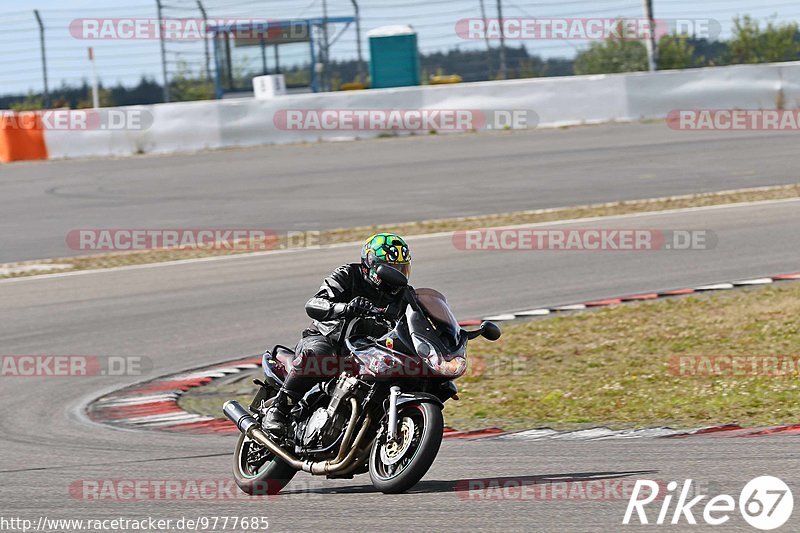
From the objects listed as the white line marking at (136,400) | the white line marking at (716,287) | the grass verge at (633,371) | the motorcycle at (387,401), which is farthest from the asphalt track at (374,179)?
the motorcycle at (387,401)

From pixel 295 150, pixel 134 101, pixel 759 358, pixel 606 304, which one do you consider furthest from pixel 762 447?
pixel 134 101

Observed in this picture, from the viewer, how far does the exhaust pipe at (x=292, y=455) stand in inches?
253

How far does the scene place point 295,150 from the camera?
25500 mm

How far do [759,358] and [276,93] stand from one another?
77.5 ft

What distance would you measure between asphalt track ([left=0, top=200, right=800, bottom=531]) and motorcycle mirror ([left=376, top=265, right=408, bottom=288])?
1.08 meters

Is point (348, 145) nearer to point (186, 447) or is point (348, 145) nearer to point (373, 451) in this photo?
point (186, 447)

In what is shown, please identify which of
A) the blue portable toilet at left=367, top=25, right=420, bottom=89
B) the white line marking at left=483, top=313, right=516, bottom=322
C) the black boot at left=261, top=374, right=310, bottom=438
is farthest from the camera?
the blue portable toilet at left=367, top=25, right=420, bottom=89

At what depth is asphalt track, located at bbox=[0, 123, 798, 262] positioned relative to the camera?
1928cm

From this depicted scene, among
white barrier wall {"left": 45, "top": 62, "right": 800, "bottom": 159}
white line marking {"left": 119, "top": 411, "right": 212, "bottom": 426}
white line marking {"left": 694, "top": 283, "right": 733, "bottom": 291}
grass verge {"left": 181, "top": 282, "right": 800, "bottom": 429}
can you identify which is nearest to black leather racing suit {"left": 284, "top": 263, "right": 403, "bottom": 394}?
grass verge {"left": 181, "top": 282, "right": 800, "bottom": 429}

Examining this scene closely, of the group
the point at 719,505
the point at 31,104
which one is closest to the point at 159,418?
the point at 719,505

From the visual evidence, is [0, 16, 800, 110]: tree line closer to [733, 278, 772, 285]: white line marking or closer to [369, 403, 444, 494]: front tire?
[733, 278, 772, 285]: white line marking

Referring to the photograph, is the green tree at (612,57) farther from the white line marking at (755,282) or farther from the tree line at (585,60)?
the white line marking at (755,282)

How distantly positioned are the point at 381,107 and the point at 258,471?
778 inches

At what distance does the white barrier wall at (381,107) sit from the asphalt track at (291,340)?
8.39m
